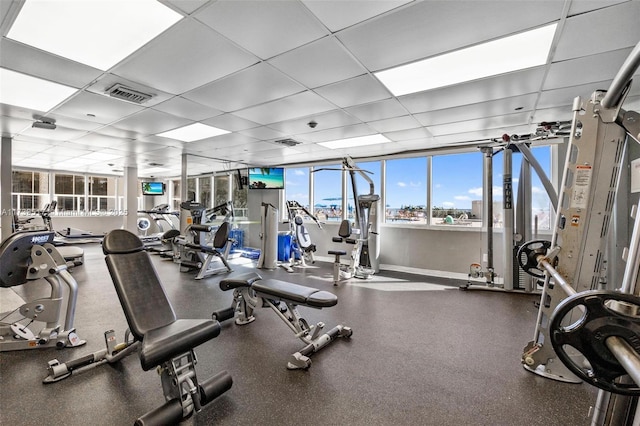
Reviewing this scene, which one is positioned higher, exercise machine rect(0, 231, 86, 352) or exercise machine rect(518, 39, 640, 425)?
exercise machine rect(518, 39, 640, 425)

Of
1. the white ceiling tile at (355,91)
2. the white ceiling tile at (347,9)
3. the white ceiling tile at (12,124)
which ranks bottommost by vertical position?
the white ceiling tile at (12,124)

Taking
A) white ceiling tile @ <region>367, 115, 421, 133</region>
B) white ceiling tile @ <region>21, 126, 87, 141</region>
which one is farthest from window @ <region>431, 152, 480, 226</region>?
white ceiling tile @ <region>21, 126, 87, 141</region>

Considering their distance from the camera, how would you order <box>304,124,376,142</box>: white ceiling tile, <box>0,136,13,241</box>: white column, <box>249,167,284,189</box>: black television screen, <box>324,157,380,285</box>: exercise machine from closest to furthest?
<box>304,124,376,142</box>: white ceiling tile → <box>0,136,13,241</box>: white column → <box>324,157,380,285</box>: exercise machine → <box>249,167,284,189</box>: black television screen

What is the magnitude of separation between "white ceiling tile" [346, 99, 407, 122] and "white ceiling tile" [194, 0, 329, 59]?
1.48 meters

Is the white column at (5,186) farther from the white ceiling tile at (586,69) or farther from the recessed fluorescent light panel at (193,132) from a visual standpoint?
the white ceiling tile at (586,69)

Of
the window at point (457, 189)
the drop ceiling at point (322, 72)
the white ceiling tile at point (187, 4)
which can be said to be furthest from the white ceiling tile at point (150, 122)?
the window at point (457, 189)

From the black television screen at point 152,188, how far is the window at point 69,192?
81.3 inches

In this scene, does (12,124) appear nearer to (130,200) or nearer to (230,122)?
(230,122)

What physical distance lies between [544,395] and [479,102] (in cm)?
290

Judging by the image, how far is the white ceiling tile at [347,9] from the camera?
5.74 ft

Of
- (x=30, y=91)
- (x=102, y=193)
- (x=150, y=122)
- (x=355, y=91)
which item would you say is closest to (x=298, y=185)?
(x=150, y=122)

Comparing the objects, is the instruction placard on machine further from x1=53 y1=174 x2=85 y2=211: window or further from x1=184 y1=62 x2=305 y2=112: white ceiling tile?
x1=53 y1=174 x2=85 y2=211: window

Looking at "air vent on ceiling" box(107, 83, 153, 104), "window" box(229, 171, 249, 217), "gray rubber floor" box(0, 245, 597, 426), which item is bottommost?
"gray rubber floor" box(0, 245, 597, 426)

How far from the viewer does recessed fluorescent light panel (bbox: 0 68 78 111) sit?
110 inches
